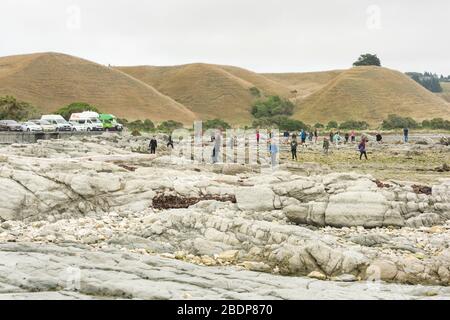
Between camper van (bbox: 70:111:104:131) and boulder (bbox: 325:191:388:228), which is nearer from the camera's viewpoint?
boulder (bbox: 325:191:388:228)

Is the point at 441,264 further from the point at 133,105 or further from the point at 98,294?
the point at 133,105

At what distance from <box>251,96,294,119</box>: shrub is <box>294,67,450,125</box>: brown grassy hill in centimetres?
312

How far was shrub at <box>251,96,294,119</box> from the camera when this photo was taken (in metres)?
174

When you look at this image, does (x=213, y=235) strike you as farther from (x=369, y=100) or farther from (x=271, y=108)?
(x=369, y=100)

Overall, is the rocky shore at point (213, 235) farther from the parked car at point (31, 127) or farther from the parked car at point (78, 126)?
the parked car at point (78, 126)

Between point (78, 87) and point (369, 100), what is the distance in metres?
79.4

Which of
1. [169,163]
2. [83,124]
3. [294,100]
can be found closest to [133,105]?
[294,100]

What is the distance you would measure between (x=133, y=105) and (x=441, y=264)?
456 ft

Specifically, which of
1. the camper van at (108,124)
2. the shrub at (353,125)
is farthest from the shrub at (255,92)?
the camper van at (108,124)

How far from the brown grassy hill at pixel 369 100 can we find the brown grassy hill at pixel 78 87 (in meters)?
38.2

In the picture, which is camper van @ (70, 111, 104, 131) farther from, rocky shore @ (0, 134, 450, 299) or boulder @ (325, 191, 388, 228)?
boulder @ (325, 191, 388, 228)

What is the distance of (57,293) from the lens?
13359 millimetres

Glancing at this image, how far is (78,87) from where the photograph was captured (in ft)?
494

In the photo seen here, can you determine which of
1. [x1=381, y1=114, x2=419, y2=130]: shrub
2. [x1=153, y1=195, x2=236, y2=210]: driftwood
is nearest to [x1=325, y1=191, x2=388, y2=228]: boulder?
[x1=153, y1=195, x2=236, y2=210]: driftwood
